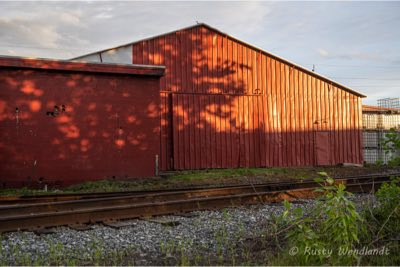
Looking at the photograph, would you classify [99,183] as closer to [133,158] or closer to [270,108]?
[133,158]

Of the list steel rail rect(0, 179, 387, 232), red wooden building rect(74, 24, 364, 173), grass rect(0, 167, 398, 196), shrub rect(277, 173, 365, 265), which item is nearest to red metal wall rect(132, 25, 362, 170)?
red wooden building rect(74, 24, 364, 173)

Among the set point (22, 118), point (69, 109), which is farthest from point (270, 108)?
point (22, 118)

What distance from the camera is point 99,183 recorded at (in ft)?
44.7

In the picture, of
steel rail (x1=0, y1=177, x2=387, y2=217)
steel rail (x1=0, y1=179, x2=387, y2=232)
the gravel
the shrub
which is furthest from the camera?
steel rail (x1=0, y1=177, x2=387, y2=217)

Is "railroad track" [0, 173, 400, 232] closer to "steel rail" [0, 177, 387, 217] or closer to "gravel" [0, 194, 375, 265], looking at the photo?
"steel rail" [0, 177, 387, 217]

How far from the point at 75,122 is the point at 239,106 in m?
9.14

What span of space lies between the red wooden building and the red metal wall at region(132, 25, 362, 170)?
5cm

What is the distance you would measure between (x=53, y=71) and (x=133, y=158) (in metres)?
3.91

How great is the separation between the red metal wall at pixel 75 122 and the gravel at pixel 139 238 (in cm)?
789

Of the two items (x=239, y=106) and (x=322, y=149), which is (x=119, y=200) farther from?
(x=322, y=149)

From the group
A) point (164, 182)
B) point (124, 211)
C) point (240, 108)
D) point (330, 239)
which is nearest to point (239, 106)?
point (240, 108)

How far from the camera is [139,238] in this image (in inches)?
225

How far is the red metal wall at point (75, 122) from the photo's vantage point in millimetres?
13594

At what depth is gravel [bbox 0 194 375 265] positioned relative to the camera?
193 inches
